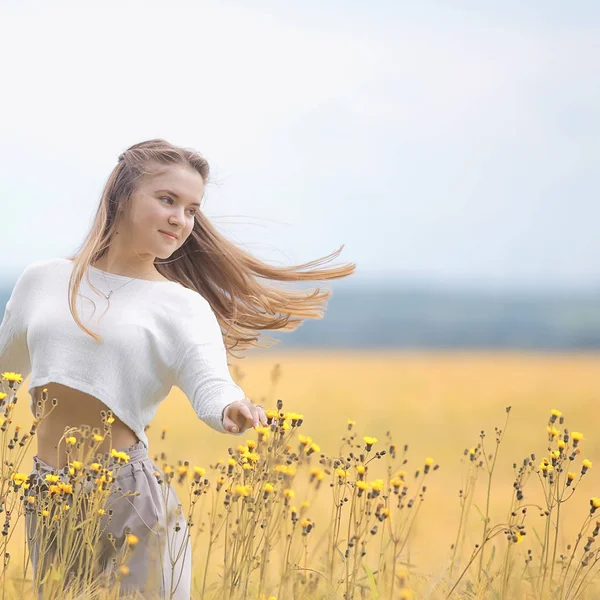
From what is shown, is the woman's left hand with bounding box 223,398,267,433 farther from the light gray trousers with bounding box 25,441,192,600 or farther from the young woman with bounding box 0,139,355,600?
the light gray trousers with bounding box 25,441,192,600

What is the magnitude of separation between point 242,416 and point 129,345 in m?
0.57

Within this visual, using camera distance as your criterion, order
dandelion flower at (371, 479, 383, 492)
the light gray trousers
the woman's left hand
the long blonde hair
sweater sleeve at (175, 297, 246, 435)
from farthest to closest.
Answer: the long blonde hair → the light gray trousers → sweater sleeve at (175, 297, 246, 435) → the woman's left hand → dandelion flower at (371, 479, 383, 492)

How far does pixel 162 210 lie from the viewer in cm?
313

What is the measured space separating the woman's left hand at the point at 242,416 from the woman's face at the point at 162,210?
2.37 feet

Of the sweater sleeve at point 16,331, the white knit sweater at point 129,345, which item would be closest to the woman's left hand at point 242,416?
the white knit sweater at point 129,345

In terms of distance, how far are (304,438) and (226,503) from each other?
0.29 meters

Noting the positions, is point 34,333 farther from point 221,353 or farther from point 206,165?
point 206,165

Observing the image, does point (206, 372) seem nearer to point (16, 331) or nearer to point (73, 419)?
point (73, 419)

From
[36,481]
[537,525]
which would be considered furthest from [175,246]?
[537,525]

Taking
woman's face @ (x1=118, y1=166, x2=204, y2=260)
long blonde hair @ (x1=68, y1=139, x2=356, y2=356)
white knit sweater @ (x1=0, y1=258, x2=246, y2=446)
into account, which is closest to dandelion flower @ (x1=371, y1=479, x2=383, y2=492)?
white knit sweater @ (x1=0, y1=258, x2=246, y2=446)

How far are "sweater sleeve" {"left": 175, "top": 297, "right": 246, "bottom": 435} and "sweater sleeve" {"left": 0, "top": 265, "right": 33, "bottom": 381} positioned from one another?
59 cm

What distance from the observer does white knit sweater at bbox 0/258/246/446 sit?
302 cm

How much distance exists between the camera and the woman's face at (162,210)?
10.2 feet

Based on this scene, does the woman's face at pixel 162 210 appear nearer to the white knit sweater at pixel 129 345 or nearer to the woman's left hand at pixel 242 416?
the white knit sweater at pixel 129 345
